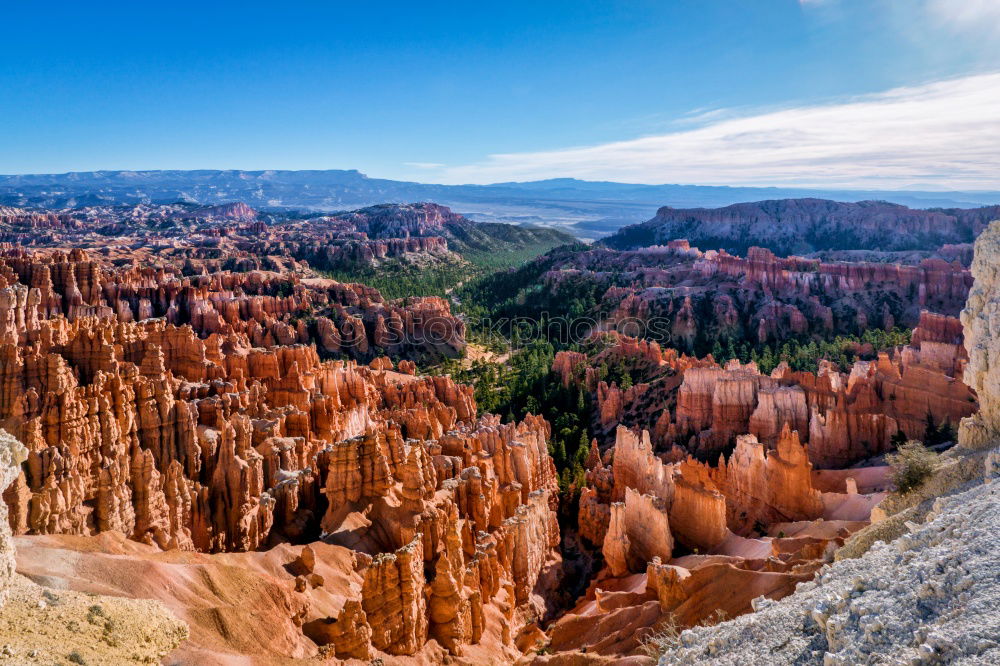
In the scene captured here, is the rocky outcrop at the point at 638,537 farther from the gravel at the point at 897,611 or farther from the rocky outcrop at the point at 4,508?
the rocky outcrop at the point at 4,508

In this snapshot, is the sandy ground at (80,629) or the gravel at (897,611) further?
the sandy ground at (80,629)

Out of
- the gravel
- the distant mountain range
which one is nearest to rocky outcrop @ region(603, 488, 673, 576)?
the gravel

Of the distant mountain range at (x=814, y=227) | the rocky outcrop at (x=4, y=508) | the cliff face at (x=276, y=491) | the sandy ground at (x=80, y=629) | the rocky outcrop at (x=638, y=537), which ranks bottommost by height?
the rocky outcrop at (x=638, y=537)


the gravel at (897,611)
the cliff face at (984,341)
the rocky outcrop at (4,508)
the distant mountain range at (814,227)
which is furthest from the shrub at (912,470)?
the distant mountain range at (814,227)

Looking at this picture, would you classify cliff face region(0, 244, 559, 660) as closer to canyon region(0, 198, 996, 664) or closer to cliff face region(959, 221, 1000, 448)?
canyon region(0, 198, 996, 664)

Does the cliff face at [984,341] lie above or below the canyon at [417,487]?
above

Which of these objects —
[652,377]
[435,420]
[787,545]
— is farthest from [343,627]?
[652,377]

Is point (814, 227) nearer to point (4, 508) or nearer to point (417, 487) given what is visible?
point (417, 487)

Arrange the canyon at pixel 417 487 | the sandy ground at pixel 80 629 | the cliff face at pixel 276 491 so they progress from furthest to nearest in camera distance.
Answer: the cliff face at pixel 276 491 → the canyon at pixel 417 487 → the sandy ground at pixel 80 629

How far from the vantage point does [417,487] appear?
2266cm

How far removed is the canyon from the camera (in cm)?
1457

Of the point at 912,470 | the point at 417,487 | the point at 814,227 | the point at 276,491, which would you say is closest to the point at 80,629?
the point at 276,491

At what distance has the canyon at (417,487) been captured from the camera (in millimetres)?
14570

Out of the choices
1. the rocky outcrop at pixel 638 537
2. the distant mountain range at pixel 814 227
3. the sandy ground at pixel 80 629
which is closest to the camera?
the sandy ground at pixel 80 629
